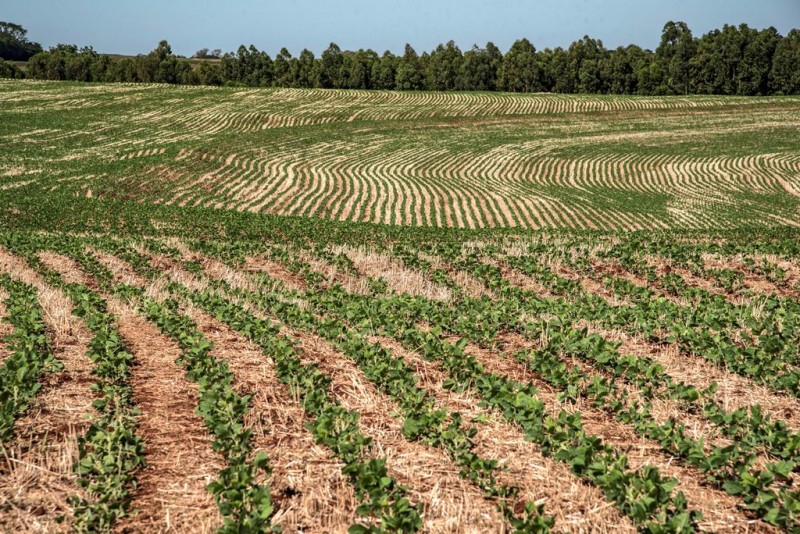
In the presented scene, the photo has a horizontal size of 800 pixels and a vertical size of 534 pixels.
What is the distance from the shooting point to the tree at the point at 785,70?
4269 inches

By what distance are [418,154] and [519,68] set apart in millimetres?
74605

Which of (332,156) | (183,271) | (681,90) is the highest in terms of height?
(681,90)

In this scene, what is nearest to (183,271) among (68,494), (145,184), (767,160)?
(68,494)

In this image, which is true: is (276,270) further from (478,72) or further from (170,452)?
(478,72)

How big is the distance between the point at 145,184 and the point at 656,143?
55.4m

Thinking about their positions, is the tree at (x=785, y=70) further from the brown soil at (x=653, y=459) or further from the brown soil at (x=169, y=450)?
the brown soil at (x=169, y=450)

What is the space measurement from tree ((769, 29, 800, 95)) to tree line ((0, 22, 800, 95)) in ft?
0.56

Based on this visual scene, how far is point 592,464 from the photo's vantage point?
4.20m

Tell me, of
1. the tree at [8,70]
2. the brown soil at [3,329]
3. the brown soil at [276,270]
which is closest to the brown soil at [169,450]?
→ the brown soil at [3,329]

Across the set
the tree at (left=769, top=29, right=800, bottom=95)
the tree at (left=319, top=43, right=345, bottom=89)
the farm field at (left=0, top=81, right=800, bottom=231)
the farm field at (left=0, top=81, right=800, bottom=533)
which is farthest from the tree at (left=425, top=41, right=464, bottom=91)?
the farm field at (left=0, top=81, right=800, bottom=533)

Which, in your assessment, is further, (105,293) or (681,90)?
(681,90)

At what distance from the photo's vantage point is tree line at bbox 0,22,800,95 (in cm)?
11169

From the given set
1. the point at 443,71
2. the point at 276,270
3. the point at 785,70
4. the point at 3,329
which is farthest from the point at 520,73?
the point at 3,329

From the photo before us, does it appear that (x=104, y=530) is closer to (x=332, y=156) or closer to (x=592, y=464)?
(x=592, y=464)
